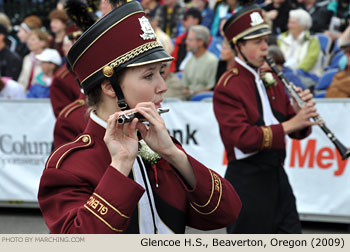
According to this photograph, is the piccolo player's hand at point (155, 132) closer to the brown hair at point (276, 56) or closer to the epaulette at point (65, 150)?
the epaulette at point (65, 150)

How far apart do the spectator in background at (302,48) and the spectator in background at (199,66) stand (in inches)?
45.9

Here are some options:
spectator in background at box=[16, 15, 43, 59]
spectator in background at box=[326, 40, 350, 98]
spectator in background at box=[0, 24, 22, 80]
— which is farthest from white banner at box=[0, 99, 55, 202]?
spectator in background at box=[16, 15, 43, 59]

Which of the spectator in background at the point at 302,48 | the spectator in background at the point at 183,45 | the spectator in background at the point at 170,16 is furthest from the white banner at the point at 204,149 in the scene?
the spectator in background at the point at 170,16

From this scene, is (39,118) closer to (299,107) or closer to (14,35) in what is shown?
(299,107)

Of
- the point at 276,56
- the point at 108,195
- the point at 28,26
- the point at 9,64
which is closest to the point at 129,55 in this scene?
the point at 108,195

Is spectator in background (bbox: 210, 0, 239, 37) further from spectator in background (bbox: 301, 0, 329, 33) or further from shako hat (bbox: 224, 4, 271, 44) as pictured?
shako hat (bbox: 224, 4, 271, 44)

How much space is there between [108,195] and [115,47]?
0.62m

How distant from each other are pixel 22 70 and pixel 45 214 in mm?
8931

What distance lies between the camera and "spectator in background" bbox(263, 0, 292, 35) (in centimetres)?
1062

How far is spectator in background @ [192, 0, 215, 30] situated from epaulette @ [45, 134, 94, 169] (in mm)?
9314

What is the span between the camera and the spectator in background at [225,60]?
884cm

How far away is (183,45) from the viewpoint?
10.7 metres
